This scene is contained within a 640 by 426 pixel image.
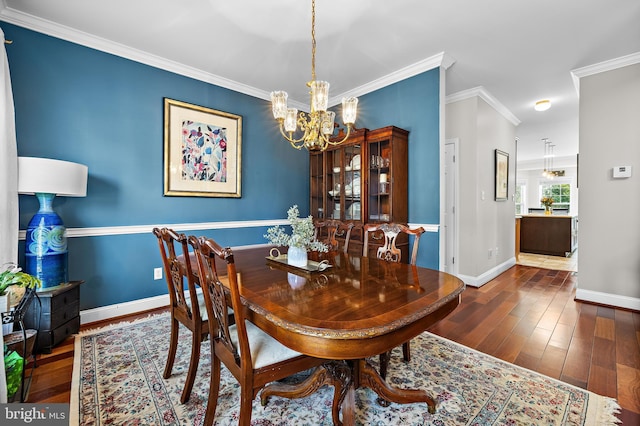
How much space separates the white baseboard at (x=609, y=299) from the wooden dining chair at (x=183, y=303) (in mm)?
4057

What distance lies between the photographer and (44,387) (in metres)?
1.70

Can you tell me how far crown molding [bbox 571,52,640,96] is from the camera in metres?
2.93

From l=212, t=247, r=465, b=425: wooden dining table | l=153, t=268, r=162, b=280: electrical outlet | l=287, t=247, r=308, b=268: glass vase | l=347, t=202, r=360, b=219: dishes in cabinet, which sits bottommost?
l=153, t=268, r=162, b=280: electrical outlet

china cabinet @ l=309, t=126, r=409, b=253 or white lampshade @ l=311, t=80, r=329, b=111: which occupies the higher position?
white lampshade @ l=311, t=80, r=329, b=111

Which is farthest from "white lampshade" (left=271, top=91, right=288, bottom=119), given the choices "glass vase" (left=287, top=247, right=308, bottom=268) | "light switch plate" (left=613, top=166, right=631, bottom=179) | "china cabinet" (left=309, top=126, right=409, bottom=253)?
"light switch plate" (left=613, top=166, right=631, bottom=179)

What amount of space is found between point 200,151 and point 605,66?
4626 millimetres

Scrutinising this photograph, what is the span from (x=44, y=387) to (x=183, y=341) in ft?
2.65

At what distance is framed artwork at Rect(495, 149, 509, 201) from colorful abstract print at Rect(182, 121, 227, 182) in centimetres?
398

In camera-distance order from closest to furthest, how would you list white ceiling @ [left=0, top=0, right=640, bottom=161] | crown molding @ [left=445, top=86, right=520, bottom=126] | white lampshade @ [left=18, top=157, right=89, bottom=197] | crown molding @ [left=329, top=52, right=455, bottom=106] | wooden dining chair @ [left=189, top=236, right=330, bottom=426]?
wooden dining chair @ [left=189, top=236, right=330, bottom=426], white lampshade @ [left=18, top=157, right=89, bottom=197], white ceiling @ [left=0, top=0, right=640, bottom=161], crown molding @ [left=329, top=52, right=455, bottom=106], crown molding @ [left=445, top=86, right=520, bottom=126]

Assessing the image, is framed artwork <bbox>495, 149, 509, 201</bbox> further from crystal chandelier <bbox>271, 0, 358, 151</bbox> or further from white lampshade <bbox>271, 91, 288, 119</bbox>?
white lampshade <bbox>271, 91, 288, 119</bbox>

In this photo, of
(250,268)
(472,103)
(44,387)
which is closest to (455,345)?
(250,268)

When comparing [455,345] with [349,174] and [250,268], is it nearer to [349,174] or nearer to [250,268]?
[250,268]

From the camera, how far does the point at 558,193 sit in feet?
31.5

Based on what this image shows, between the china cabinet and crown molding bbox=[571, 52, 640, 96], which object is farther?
the china cabinet
